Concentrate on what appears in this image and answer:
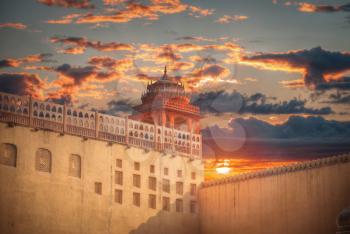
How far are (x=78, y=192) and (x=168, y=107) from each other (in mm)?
10482

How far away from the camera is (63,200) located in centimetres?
3316

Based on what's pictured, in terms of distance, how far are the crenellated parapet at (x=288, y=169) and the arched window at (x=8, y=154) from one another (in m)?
11.6

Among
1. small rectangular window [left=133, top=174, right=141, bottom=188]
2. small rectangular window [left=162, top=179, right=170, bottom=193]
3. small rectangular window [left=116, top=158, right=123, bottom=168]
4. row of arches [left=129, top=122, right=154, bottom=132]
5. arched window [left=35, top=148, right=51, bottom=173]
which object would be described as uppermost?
row of arches [left=129, top=122, right=154, bottom=132]

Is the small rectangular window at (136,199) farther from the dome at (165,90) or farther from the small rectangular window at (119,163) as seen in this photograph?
the dome at (165,90)

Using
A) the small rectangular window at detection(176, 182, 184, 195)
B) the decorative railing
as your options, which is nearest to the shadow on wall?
the small rectangular window at detection(176, 182, 184, 195)

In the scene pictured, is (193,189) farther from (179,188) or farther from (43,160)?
(43,160)

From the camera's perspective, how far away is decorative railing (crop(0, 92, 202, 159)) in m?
32.6

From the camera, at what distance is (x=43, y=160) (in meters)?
33.1

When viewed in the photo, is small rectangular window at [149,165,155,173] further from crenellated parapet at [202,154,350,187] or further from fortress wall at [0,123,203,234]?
crenellated parapet at [202,154,350,187]

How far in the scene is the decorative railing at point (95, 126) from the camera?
1284 inches

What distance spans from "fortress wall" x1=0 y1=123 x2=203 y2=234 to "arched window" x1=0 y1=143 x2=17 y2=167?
7.2 inches

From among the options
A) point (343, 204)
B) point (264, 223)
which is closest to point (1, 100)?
point (264, 223)

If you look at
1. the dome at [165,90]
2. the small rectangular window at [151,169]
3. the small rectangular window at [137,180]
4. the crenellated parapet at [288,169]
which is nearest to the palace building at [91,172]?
the small rectangular window at [137,180]

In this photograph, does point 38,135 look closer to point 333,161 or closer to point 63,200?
point 63,200
